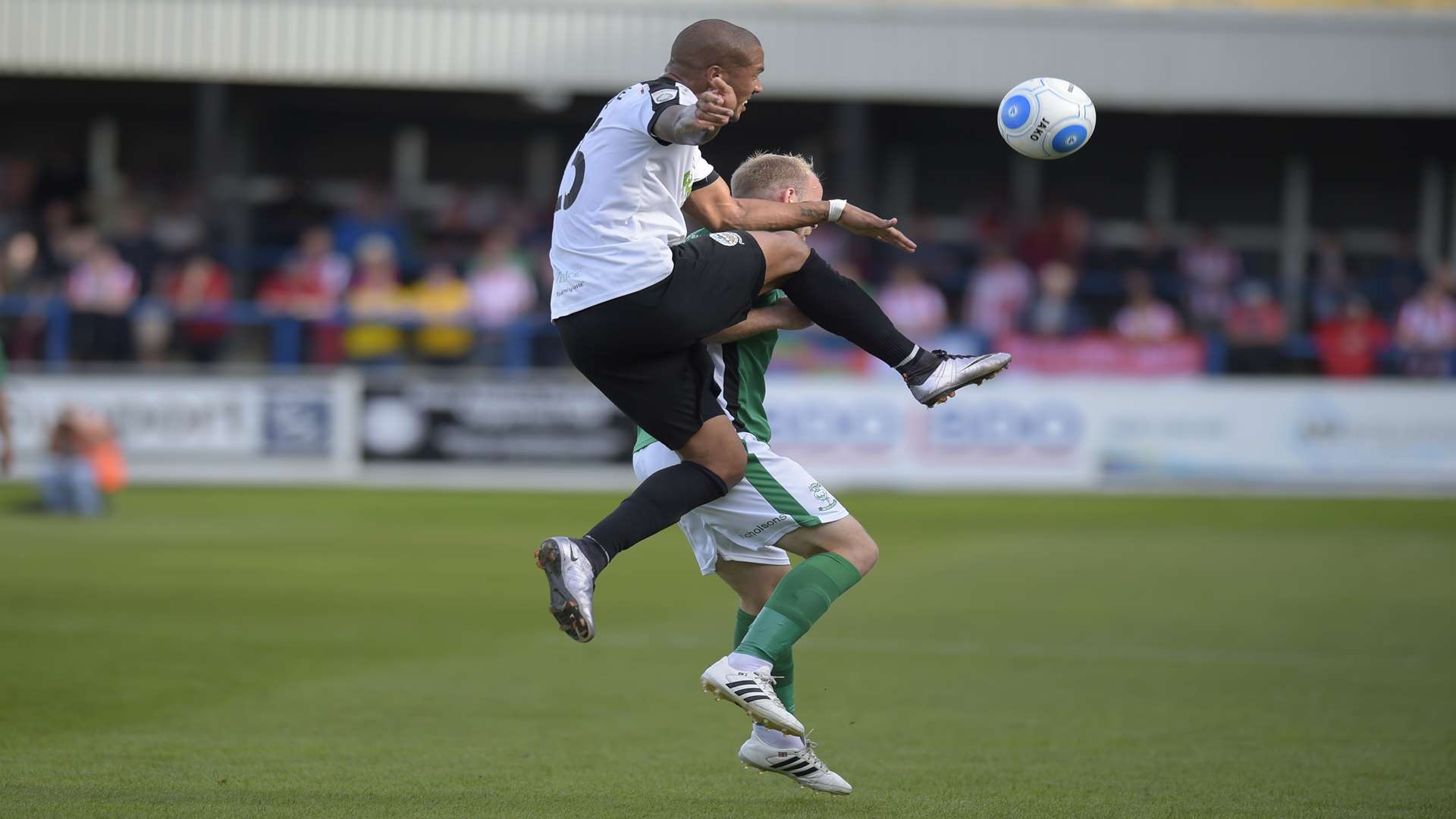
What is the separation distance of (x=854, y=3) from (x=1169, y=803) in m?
17.3

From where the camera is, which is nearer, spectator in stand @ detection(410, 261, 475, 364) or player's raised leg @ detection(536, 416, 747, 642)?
player's raised leg @ detection(536, 416, 747, 642)

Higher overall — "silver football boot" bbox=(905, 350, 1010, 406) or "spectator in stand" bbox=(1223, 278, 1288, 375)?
"silver football boot" bbox=(905, 350, 1010, 406)

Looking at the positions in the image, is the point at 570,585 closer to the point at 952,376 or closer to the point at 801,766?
the point at 801,766

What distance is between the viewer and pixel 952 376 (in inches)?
204

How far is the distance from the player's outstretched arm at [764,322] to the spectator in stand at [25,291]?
15.1m

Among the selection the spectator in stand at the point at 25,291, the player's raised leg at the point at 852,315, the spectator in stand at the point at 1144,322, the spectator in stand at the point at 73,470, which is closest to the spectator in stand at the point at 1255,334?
the spectator in stand at the point at 1144,322

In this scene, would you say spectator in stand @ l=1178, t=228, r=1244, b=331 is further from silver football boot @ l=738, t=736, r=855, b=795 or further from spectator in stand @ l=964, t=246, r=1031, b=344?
silver football boot @ l=738, t=736, r=855, b=795

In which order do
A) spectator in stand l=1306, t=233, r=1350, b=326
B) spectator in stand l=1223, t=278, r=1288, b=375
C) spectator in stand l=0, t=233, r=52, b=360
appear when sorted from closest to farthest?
1. spectator in stand l=0, t=233, r=52, b=360
2. spectator in stand l=1223, t=278, r=1288, b=375
3. spectator in stand l=1306, t=233, r=1350, b=326

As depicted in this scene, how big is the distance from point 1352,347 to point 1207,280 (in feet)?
8.80

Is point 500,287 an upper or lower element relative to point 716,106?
lower

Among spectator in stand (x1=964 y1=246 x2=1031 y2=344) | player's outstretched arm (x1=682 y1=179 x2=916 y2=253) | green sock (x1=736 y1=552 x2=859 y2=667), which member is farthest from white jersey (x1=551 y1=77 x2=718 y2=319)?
spectator in stand (x1=964 y1=246 x2=1031 y2=344)

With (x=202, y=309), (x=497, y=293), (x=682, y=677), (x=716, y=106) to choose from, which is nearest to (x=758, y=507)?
(x=716, y=106)

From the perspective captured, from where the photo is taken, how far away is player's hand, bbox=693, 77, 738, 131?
15.5 feet

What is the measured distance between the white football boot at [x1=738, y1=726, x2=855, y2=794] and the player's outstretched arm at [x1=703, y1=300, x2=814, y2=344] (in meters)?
1.28
